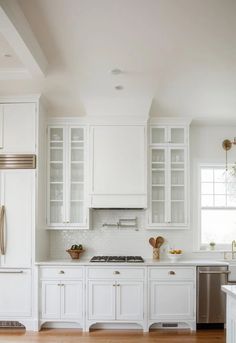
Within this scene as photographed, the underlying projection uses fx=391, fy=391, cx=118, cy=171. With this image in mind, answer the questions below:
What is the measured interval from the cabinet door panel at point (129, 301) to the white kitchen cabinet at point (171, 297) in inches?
5.6

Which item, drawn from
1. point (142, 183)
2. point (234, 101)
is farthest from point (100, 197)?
point (234, 101)

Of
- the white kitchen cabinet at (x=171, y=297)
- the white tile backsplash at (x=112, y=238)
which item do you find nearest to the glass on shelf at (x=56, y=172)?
the white tile backsplash at (x=112, y=238)

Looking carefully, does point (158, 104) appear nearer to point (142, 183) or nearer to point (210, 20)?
point (142, 183)

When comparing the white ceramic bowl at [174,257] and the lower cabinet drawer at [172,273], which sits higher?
the white ceramic bowl at [174,257]

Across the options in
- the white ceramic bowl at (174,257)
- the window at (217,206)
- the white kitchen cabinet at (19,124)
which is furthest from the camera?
the window at (217,206)

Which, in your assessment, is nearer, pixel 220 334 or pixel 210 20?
pixel 210 20

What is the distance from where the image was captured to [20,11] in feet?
9.59

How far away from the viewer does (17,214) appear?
4.91m

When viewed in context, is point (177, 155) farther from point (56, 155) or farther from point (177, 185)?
point (56, 155)

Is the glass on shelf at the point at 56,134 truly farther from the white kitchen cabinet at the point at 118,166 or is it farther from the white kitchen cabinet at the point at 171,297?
the white kitchen cabinet at the point at 171,297

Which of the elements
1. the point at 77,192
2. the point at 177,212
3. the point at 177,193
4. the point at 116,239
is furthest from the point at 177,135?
the point at 116,239

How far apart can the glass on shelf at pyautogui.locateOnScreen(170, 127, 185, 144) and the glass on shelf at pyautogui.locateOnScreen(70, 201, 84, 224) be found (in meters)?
1.60

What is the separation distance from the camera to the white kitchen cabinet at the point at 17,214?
4.87 metres

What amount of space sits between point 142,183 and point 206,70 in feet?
6.15
